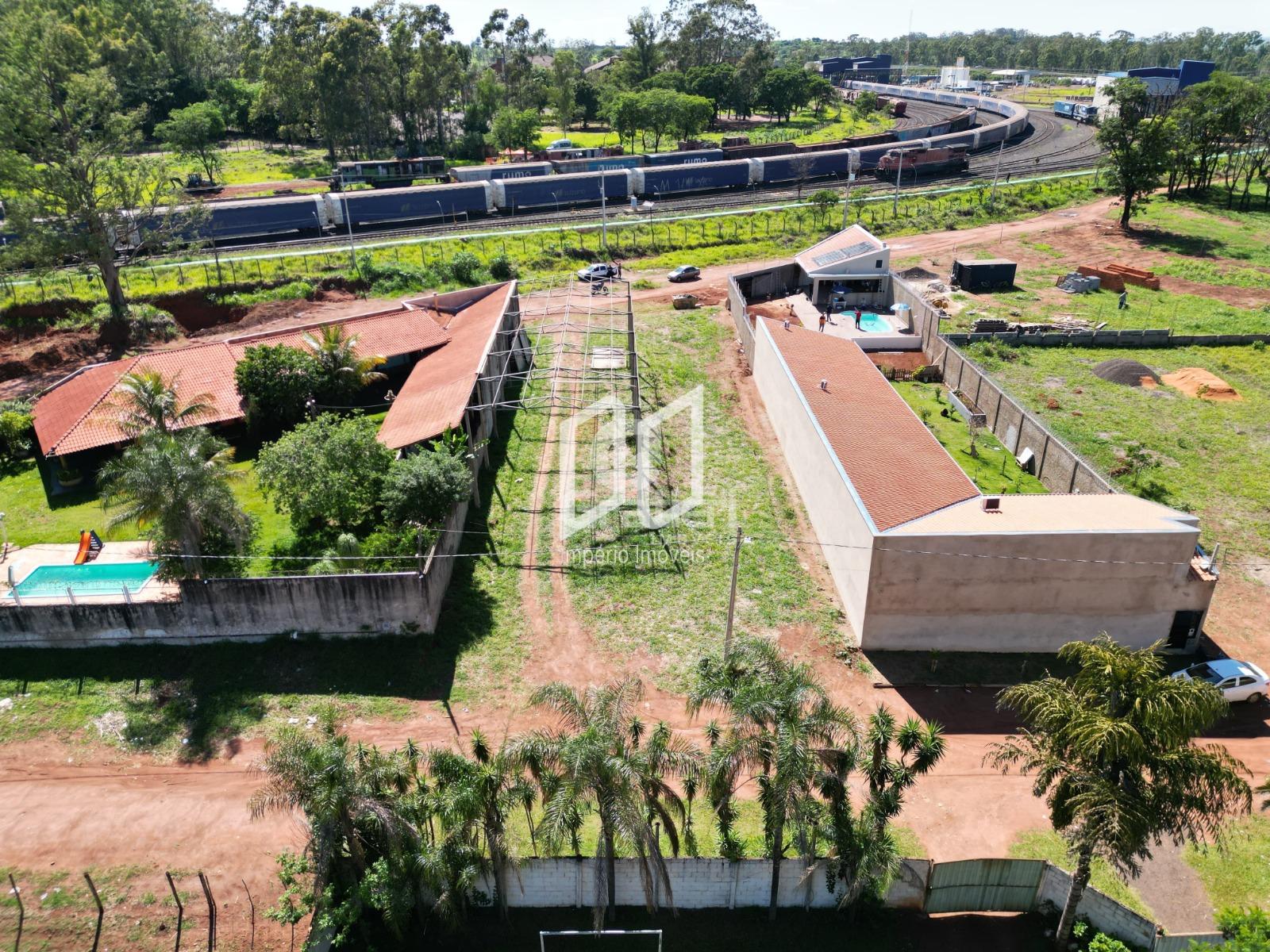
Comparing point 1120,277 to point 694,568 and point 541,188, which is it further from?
point 541,188

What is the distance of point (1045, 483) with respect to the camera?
29.6m

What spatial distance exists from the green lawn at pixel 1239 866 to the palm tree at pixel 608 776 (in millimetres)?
9956

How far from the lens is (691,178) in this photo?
74.9m

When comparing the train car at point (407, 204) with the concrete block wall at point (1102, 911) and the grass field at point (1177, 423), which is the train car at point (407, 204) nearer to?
the grass field at point (1177, 423)

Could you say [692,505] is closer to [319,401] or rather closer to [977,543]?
[977,543]

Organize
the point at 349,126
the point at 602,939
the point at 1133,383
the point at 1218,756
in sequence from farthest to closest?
the point at 349,126 < the point at 1133,383 < the point at 602,939 < the point at 1218,756

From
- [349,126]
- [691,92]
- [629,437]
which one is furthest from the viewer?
[691,92]

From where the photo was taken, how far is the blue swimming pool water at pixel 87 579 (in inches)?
901

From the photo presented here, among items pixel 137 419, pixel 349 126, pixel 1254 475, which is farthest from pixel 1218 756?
pixel 349 126

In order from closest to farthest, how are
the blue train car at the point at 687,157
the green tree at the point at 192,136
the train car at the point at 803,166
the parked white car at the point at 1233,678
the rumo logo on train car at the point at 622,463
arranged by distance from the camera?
the parked white car at the point at 1233,678
the rumo logo on train car at the point at 622,463
the train car at the point at 803,166
the green tree at the point at 192,136
the blue train car at the point at 687,157

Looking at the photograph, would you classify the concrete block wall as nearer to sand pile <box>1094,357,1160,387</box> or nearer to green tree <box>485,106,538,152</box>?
sand pile <box>1094,357,1160,387</box>

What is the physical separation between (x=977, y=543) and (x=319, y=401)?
24251 millimetres

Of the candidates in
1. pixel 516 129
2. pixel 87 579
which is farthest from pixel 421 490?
pixel 516 129

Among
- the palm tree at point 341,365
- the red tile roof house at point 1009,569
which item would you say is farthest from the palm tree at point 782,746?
the palm tree at point 341,365
